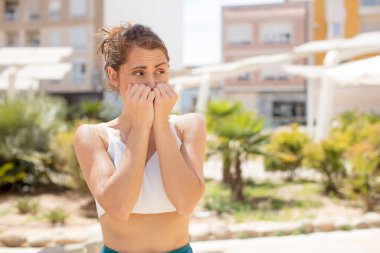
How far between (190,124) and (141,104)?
8.6 inches

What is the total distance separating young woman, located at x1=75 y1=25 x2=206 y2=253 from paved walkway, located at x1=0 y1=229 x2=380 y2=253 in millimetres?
3373

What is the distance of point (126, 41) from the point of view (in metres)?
1.39

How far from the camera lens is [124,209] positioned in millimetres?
1280

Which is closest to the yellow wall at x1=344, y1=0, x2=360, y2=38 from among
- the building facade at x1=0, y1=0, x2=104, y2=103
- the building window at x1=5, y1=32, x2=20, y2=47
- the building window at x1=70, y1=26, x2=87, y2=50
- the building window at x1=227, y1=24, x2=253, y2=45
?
the building window at x1=227, y1=24, x2=253, y2=45

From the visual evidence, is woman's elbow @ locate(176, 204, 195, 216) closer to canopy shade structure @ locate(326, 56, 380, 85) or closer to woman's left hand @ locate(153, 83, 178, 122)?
woman's left hand @ locate(153, 83, 178, 122)

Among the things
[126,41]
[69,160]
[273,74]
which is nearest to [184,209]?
[126,41]

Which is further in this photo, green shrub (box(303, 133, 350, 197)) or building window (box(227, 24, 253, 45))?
building window (box(227, 24, 253, 45))

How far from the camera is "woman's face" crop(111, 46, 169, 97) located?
1366 mm

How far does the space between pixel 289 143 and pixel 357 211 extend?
11.9ft

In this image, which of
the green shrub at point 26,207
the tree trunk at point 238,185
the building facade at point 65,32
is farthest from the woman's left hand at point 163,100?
the building facade at point 65,32

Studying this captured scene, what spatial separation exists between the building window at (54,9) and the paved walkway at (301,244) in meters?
32.0

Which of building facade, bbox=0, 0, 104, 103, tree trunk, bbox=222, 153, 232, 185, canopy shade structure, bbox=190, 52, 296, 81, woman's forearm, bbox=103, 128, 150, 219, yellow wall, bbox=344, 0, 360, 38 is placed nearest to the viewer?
woman's forearm, bbox=103, 128, 150, 219

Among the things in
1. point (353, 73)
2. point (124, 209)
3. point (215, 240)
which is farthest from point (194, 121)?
point (353, 73)

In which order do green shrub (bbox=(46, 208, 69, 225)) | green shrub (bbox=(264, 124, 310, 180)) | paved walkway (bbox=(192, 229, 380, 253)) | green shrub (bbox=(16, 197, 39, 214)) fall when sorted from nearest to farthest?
paved walkway (bbox=(192, 229, 380, 253))
green shrub (bbox=(46, 208, 69, 225))
green shrub (bbox=(16, 197, 39, 214))
green shrub (bbox=(264, 124, 310, 180))
